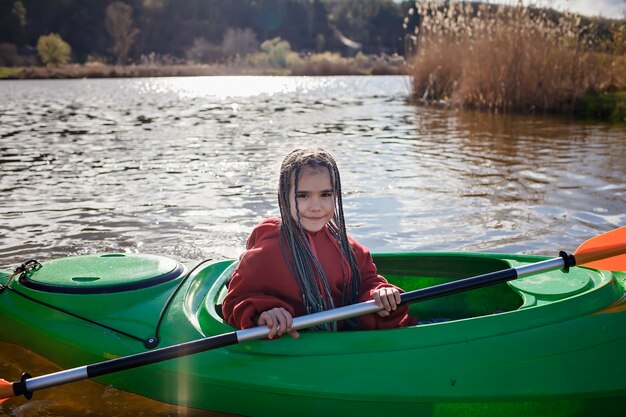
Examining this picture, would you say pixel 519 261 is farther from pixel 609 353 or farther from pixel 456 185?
pixel 456 185

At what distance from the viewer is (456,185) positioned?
706 centimetres

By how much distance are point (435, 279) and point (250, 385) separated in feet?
3.83

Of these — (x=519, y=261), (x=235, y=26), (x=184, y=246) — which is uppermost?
(x=235, y=26)

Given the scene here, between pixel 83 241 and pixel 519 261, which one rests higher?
pixel 519 261

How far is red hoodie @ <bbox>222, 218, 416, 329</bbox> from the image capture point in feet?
8.63

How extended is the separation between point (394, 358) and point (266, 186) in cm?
481

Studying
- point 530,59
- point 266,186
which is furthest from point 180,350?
point 530,59

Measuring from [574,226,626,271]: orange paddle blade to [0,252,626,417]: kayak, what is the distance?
0.31ft

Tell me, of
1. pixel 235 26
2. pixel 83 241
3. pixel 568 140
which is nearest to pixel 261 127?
pixel 568 140

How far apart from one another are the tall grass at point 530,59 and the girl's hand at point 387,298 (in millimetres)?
9726

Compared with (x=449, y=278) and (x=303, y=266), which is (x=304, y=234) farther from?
(x=449, y=278)

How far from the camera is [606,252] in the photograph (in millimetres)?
2873

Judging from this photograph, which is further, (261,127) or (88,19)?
(88,19)

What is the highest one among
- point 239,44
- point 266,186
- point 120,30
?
point 120,30
